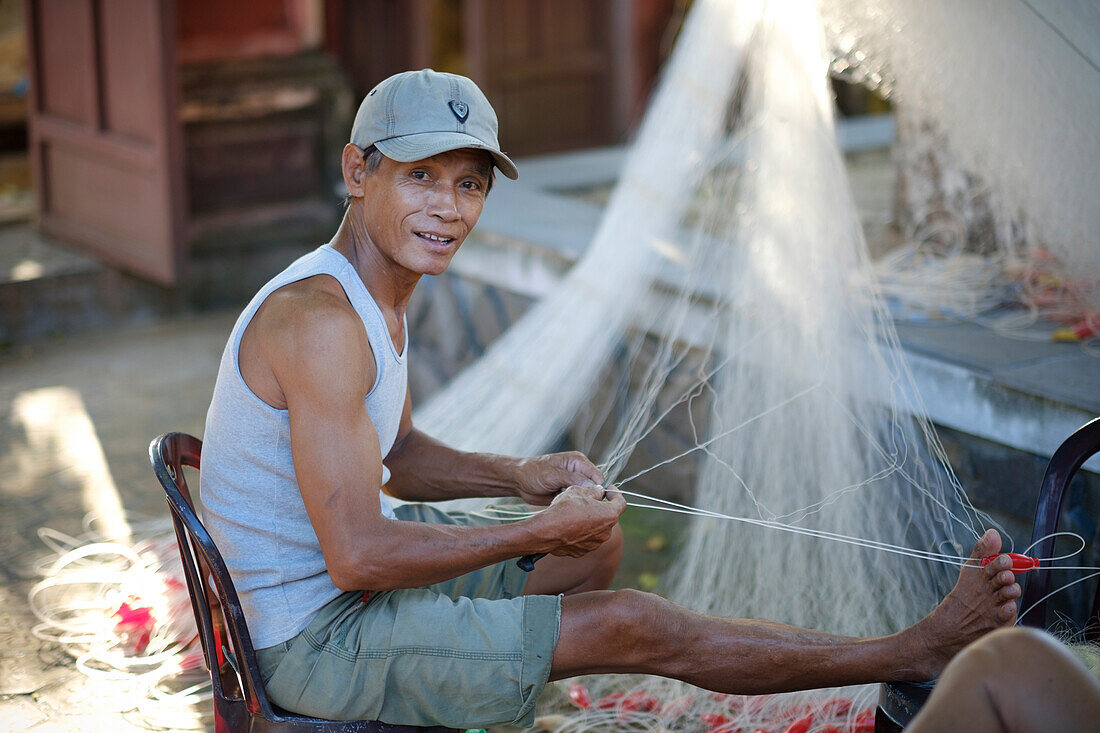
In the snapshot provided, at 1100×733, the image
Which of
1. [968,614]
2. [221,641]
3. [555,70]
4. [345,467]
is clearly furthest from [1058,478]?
[555,70]

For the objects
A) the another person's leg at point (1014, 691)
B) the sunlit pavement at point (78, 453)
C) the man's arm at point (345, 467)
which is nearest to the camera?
the another person's leg at point (1014, 691)

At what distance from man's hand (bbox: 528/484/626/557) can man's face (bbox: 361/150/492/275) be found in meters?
0.48

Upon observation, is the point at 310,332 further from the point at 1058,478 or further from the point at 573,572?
the point at 1058,478

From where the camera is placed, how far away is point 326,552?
183cm

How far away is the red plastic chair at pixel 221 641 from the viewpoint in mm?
1836

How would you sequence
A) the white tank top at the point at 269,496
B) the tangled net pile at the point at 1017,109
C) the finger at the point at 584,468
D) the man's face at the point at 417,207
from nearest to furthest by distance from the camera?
the white tank top at the point at 269,496
the man's face at the point at 417,207
the finger at the point at 584,468
the tangled net pile at the point at 1017,109

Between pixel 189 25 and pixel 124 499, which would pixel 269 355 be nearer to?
pixel 124 499

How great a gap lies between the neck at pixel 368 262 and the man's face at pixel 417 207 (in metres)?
0.02

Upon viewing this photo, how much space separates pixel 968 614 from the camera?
191 centimetres

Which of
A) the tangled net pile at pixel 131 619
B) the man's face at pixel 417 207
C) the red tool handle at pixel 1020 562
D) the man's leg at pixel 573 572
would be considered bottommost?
the tangled net pile at pixel 131 619

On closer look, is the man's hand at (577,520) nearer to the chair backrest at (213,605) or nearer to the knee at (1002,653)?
the chair backrest at (213,605)

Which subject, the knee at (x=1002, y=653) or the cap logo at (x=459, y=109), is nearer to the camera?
the knee at (x=1002, y=653)

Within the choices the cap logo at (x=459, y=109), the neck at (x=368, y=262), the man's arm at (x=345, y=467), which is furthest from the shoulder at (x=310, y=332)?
the cap logo at (x=459, y=109)

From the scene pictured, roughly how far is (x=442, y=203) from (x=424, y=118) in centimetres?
17
